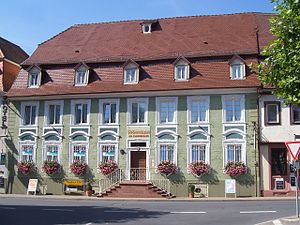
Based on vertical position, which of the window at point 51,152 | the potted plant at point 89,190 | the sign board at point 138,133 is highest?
the sign board at point 138,133

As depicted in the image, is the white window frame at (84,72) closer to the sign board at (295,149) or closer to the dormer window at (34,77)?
the dormer window at (34,77)

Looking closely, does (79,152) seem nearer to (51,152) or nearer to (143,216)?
(51,152)

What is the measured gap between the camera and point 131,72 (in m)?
31.1

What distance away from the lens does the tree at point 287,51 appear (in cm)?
1081

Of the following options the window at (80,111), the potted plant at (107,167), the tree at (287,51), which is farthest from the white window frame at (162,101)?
the tree at (287,51)

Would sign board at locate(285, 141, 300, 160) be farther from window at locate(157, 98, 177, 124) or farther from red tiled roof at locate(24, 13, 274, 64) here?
red tiled roof at locate(24, 13, 274, 64)

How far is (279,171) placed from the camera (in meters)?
28.0

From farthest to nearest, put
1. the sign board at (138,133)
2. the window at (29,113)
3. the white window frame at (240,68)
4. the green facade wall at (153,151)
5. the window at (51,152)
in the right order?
the window at (29,113)
the window at (51,152)
the sign board at (138,133)
the white window frame at (240,68)
the green facade wall at (153,151)

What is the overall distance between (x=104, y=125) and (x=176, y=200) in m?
7.73

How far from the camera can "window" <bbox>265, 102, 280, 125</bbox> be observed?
92.9 feet

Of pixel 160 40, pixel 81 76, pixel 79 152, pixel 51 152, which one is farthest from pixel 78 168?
pixel 160 40

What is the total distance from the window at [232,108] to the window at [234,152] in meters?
1.66

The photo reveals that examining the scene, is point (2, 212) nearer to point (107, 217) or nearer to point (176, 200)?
point (107, 217)

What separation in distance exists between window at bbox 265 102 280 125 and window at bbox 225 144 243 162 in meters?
2.44
